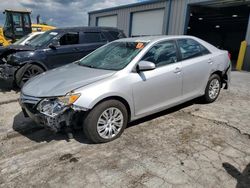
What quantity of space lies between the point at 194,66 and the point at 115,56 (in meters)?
1.60

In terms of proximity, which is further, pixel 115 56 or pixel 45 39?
pixel 45 39

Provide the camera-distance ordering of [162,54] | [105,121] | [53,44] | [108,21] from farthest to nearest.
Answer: [108,21], [53,44], [162,54], [105,121]

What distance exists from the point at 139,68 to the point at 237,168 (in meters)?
1.97

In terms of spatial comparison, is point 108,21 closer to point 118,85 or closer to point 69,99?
point 118,85

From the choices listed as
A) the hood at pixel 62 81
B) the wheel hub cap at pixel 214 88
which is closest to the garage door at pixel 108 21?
the wheel hub cap at pixel 214 88

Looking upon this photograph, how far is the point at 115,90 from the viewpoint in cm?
368

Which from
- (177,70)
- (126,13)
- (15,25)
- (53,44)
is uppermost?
(126,13)

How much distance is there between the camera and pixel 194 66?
16.1ft

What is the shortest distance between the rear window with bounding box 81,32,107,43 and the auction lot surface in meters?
3.80

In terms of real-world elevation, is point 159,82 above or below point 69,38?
below

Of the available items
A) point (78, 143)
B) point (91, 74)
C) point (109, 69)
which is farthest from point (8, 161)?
point (109, 69)

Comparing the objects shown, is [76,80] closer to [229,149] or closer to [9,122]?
[9,122]

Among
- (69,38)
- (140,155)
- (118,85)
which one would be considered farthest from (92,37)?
(140,155)

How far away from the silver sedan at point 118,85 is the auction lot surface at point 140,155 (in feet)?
1.13
